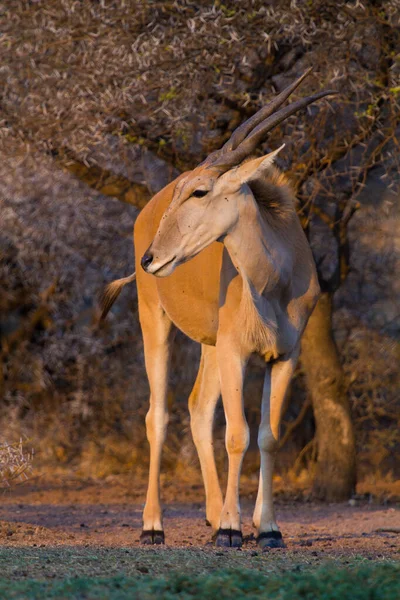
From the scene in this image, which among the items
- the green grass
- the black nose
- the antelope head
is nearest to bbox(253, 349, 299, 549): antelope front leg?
the antelope head

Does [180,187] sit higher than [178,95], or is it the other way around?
[178,95]

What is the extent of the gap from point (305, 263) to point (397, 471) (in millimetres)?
5193

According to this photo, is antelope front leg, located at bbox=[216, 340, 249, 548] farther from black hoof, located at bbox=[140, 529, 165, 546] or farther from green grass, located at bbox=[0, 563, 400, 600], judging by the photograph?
green grass, located at bbox=[0, 563, 400, 600]

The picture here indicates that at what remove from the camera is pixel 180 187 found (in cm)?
536

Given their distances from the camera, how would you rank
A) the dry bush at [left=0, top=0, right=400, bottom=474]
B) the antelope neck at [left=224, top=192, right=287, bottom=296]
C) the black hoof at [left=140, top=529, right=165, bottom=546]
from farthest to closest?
the dry bush at [left=0, top=0, right=400, bottom=474]
the black hoof at [left=140, top=529, right=165, bottom=546]
the antelope neck at [left=224, top=192, right=287, bottom=296]

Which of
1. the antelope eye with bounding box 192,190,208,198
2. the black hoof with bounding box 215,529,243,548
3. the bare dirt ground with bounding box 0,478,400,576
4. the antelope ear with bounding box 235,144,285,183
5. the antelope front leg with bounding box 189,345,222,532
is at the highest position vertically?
the antelope ear with bounding box 235,144,285,183

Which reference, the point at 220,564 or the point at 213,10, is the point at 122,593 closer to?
the point at 220,564

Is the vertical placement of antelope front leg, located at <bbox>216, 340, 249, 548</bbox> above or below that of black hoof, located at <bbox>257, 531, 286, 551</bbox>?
above

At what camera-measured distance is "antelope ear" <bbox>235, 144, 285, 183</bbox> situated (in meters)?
5.25

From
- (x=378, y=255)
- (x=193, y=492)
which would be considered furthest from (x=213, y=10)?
(x=193, y=492)

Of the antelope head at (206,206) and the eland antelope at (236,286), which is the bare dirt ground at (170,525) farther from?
the antelope head at (206,206)

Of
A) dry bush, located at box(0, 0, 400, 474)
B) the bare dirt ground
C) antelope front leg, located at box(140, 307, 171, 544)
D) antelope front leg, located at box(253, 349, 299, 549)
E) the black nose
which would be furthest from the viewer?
dry bush, located at box(0, 0, 400, 474)

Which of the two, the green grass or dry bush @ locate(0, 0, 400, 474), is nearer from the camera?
the green grass

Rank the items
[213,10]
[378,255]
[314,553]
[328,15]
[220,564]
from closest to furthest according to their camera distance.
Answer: [220,564] < [314,553] < [213,10] < [328,15] < [378,255]
